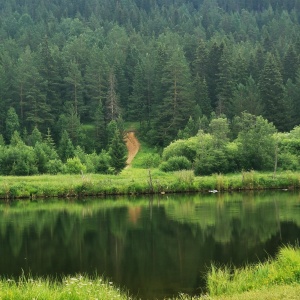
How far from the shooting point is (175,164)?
64250 mm

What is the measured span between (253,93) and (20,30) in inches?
3262

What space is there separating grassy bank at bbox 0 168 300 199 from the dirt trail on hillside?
25.7 m

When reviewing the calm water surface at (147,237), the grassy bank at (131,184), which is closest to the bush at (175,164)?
the grassy bank at (131,184)

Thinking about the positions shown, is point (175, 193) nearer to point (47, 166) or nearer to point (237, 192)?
point (237, 192)

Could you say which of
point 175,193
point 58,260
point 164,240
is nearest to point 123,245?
point 164,240

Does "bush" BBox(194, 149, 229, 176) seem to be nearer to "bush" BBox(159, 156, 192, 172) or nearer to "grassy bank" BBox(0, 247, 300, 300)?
"bush" BBox(159, 156, 192, 172)

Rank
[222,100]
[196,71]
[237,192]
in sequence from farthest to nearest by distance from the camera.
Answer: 1. [196,71]
2. [222,100]
3. [237,192]

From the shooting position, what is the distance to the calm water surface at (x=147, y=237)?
2353cm

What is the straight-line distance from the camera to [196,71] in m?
105

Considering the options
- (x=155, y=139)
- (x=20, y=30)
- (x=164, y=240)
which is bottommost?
(x=155, y=139)

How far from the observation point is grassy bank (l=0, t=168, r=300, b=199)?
53.5 m

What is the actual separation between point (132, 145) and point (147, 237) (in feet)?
191

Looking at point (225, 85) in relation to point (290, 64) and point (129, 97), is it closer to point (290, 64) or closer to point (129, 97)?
point (290, 64)

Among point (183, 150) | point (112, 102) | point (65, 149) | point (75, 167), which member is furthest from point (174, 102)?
point (75, 167)
